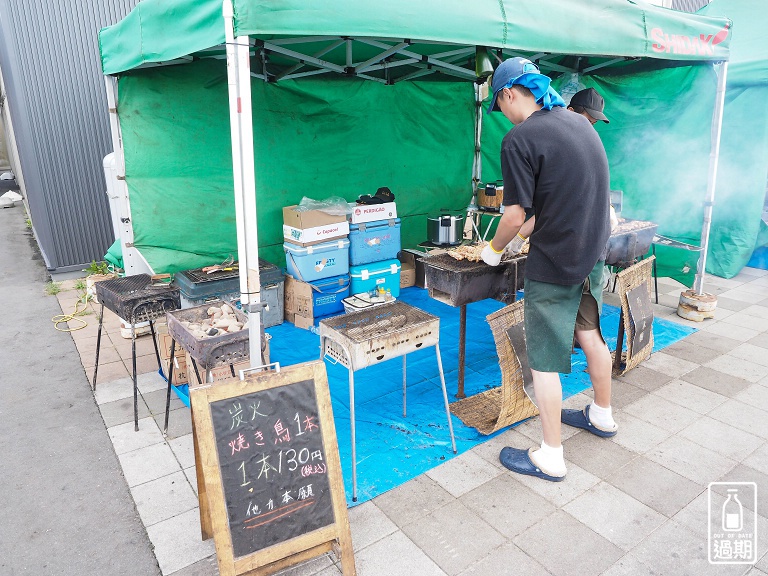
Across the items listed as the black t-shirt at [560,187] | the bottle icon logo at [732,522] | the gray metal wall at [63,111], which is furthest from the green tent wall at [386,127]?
the bottle icon logo at [732,522]

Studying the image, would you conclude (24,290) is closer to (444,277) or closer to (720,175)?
(444,277)

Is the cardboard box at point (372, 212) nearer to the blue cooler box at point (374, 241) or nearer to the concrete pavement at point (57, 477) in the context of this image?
the blue cooler box at point (374, 241)

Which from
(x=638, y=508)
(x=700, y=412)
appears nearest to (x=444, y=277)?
(x=638, y=508)

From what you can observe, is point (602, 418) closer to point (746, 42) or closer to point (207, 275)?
point (207, 275)

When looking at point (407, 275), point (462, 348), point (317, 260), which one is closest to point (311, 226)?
point (317, 260)

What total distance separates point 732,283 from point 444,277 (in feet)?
19.4

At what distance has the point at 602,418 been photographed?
3.84m

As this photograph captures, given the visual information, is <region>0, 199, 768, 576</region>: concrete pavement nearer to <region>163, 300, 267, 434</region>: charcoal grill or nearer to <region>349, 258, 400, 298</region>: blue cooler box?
<region>163, 300, 267, 434</region>: charcoal grill

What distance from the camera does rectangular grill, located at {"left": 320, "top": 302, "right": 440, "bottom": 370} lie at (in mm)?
3211

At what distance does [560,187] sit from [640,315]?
7.54ft

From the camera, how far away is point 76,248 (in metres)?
8.27

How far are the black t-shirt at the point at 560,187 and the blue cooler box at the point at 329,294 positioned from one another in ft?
11.5

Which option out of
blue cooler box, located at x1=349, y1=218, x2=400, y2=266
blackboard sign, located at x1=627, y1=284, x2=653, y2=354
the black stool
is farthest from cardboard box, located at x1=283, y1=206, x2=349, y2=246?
blackboard sign, located at x1=627, y1=284, x2=653, y2=354

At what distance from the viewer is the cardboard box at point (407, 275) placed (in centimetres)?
744
